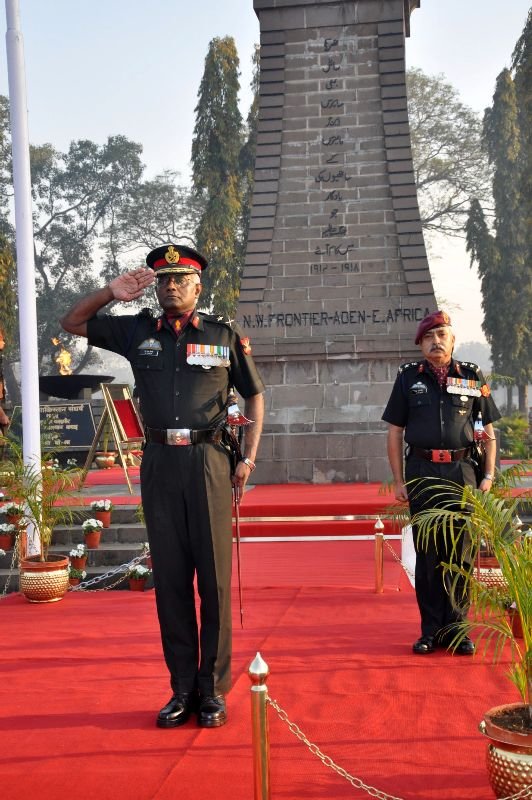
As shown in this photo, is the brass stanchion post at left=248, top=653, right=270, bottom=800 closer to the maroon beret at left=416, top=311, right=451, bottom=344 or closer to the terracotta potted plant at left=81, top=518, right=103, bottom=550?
the maroon beret at left=416, top=311, right=451, bottom=344

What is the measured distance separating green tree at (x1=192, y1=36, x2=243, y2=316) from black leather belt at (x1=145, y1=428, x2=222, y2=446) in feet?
90.3

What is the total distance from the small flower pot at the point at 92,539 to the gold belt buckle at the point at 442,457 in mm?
4134

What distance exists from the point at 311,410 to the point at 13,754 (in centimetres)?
1013

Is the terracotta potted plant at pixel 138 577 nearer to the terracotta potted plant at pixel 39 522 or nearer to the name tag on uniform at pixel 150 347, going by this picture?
the terracotta potted plant at pixel 39 522

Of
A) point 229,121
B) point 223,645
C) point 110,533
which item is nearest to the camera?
point 223,645

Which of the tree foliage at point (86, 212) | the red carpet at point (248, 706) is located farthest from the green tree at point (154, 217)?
the red carpet at point (248, 706)

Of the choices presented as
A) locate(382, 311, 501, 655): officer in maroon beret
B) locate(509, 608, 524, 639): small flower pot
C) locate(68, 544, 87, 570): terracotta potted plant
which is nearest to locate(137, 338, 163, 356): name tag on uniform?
locate(382, 311, 501, 655): officer in maroon beret

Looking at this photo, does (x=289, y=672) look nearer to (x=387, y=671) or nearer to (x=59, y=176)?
(x=387, y=671)

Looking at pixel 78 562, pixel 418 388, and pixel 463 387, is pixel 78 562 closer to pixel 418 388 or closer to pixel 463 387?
pixel 418 388

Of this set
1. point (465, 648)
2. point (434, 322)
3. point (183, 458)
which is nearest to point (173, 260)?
point (183, 458)

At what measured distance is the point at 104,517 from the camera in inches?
354

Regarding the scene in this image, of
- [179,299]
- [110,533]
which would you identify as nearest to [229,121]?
[110,533]

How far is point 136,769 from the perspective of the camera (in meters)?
3.54

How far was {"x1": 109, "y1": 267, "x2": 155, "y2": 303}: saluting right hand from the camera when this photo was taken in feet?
13.9
